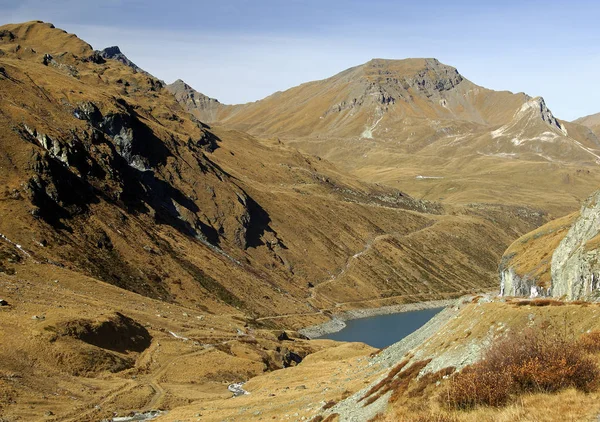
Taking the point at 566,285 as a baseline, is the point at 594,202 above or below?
above

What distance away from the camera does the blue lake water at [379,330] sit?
165 meters

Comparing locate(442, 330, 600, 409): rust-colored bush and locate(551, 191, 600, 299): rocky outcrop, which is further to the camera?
locate(551, 191, 600, 299): rocky outcrop

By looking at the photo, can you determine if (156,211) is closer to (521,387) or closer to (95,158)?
(95,158)

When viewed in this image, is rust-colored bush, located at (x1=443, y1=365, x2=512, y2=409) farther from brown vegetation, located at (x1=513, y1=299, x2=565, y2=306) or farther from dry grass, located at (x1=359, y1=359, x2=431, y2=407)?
brown vegetation, located at (x1=513, y1=299, x2=565, y2=306)

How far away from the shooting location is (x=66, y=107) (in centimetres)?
18750

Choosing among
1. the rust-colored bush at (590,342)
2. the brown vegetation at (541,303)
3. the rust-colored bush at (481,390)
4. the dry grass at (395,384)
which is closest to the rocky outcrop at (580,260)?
the brown vegetation at (541,303)

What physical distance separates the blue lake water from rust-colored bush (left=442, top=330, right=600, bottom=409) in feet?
426

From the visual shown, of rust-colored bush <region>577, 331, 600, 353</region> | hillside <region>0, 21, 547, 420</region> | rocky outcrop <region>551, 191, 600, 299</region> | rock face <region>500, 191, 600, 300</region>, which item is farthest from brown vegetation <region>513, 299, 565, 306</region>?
hillside <region>0, 21, 547, 420</region>

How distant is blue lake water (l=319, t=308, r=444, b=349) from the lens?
16525 centimetres

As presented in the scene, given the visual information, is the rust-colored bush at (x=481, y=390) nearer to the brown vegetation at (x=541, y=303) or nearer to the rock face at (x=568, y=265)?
the brown vegetation at (x=541, y=303)

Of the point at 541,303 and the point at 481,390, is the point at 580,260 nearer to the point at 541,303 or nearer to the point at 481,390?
the point at 541,303

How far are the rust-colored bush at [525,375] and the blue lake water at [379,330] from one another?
129886 mm

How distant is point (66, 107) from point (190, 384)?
128581 mm

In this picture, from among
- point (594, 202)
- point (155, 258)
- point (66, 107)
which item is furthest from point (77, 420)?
point (66, 107)
